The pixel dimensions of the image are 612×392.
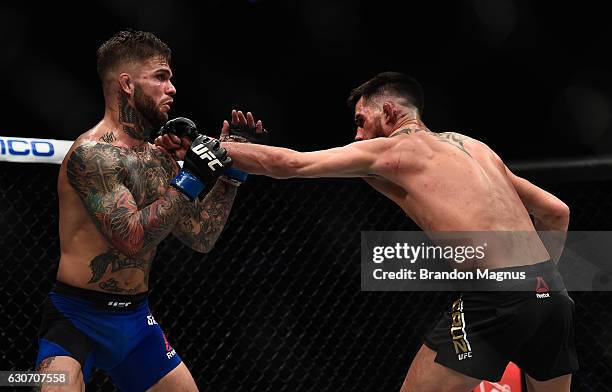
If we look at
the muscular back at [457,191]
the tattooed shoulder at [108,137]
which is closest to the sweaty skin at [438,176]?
the muscular back at [457,191]

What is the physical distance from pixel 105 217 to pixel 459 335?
1.08 meters

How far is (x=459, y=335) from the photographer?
7.64ft

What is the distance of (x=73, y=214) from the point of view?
7.93ft

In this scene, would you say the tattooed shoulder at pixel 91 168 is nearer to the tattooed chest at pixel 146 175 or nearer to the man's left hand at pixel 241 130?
the tattooed chest at pixel 146 175

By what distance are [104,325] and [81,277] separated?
16 centimetres

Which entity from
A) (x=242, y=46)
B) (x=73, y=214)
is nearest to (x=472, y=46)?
(x=242, y=46)

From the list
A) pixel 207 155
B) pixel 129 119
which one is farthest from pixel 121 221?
pixel 129 119

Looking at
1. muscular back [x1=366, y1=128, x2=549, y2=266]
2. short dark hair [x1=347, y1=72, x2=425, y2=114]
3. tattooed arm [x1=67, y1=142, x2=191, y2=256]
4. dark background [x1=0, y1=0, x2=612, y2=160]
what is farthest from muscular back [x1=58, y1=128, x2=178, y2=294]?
dark background [x1=0, y1=0, x2=612, y2=160]

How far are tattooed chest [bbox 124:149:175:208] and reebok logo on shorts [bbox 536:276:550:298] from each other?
1205mm

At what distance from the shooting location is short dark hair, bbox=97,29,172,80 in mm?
2650

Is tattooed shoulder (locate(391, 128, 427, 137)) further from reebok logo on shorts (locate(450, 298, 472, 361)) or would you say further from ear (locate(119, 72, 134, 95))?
ear (locate(119, 72, 134, 95))

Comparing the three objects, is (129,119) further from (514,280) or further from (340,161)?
(514,280)

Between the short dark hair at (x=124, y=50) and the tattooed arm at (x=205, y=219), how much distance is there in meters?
0.51

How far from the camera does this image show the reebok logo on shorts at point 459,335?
7.57 feet
